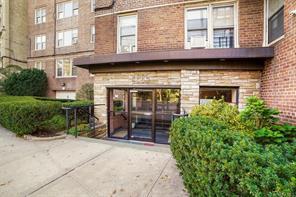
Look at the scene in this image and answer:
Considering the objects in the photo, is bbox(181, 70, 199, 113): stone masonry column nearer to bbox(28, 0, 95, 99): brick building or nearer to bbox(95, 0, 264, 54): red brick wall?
bbox(95, 0, 264, 54): red brick wall

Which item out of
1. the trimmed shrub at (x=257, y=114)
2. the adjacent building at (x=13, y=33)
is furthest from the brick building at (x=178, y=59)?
the adjacent building at (x=13, y=33)

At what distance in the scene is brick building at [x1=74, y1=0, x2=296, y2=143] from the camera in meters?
5.80

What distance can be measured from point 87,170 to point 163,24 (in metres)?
5.92

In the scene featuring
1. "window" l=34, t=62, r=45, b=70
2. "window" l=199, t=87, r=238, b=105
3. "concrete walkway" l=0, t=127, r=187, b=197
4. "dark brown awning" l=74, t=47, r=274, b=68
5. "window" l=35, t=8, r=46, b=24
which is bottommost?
"concrete walkway" l=0, t=127, r=187, b=197

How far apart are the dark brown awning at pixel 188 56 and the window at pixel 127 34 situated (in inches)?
43.5

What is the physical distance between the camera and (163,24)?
734 centimetres

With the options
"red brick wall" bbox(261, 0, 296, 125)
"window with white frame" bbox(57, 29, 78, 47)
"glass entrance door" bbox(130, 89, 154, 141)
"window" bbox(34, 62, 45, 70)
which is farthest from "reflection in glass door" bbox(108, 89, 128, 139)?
"window" bbox(34, 62, 45, 70)

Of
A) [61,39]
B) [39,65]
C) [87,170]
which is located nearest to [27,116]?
[87,170]

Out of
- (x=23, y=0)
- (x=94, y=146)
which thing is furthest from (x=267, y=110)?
(x=23, y=0)

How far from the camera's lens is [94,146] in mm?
5945

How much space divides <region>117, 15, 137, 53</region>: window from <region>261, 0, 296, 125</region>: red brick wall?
5.09 meters

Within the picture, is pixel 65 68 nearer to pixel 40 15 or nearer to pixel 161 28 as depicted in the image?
pixel 40 15

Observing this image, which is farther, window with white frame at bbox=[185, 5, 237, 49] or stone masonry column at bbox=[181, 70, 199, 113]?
window with white frame at bbox=[185, 5, 237, 49]

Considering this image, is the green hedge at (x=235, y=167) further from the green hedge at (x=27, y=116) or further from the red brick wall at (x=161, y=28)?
the green hedge at (x=27, y=116)
